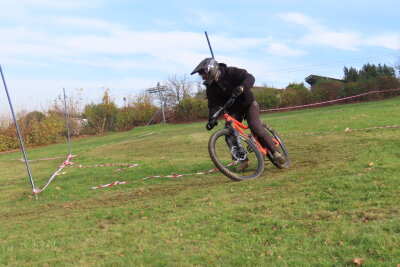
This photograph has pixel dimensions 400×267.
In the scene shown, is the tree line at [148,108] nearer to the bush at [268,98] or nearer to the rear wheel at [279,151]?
the bush at [268,98]

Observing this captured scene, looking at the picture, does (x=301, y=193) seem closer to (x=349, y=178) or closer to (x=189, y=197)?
(x=349, y=178)

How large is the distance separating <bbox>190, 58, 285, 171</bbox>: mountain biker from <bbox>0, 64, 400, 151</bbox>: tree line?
2975 cm

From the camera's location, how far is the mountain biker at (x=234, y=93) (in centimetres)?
646

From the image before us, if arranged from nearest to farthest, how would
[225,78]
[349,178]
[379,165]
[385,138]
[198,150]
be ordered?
[349,178]
[379,165]
[225,78]
[385,138]
[198,150]

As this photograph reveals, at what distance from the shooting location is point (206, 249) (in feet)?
11.7

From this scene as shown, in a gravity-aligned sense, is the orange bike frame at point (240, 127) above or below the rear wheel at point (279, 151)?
above

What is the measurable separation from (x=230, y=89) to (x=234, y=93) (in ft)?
1.22

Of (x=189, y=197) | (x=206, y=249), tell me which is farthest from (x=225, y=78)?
(x=206, y=249)

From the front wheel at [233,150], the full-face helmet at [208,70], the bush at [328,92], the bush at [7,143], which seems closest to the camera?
the full-face helmet at [208,70]

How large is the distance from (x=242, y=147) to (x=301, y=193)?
1.99 meters

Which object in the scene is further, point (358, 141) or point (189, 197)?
point (358, 141)

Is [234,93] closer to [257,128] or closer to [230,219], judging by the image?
[257,128]

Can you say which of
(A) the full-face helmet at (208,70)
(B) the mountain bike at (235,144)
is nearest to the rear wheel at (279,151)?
(B) the mountain bike at (235,144)

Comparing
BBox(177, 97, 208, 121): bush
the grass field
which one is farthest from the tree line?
the grass field
